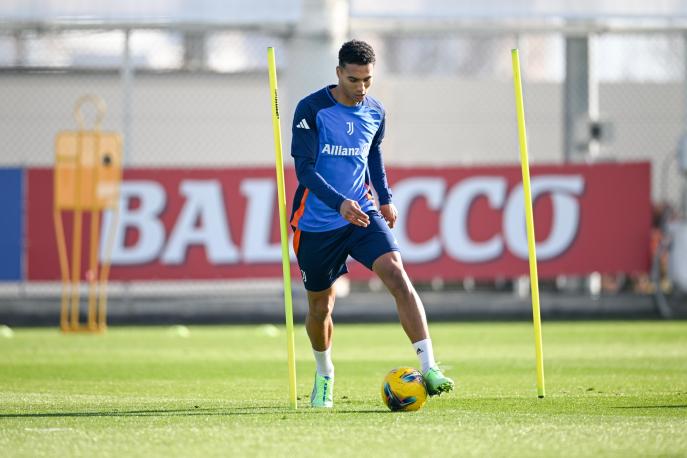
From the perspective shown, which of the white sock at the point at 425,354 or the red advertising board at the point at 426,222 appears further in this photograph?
the red advertising board at the point at 426,222

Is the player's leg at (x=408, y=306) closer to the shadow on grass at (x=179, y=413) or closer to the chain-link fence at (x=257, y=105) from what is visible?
the shadow on grass at (x=179, y=413)

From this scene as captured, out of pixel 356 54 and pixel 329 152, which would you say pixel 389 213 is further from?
pixel 356 54

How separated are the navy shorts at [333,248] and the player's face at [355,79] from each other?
79 cm

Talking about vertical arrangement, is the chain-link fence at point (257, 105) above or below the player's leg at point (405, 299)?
above

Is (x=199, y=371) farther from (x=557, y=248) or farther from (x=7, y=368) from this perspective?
(x=557, y=248)

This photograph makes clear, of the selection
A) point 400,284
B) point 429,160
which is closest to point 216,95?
point 429,160

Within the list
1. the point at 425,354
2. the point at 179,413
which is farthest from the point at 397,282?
the point at 179,413

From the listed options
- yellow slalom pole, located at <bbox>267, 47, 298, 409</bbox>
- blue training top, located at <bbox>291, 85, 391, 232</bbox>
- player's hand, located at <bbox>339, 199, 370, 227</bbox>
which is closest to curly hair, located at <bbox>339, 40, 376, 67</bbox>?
blue training top, located at <bbox>291, 85, 391, 232</bbox>

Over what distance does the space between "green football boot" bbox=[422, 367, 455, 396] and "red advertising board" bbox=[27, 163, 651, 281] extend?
11.4 meters

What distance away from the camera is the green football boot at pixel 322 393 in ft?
30.0

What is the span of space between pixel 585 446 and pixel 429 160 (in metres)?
24.2

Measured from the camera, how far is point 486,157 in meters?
31.1

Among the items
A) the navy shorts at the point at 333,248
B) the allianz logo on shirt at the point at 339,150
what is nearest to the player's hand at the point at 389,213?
the navy shorts at the point at 333,248

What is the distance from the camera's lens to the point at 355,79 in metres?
8.84
